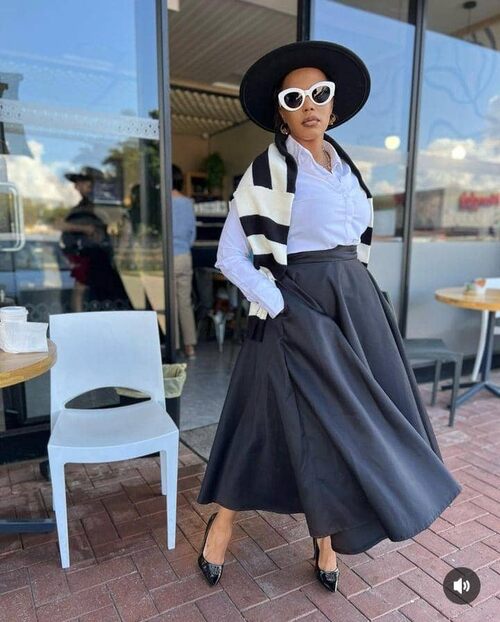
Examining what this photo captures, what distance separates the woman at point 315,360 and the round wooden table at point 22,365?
2.04 ft

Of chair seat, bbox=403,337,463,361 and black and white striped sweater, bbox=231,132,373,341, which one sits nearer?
black and white striped sweater, bbox=231,132,373,341

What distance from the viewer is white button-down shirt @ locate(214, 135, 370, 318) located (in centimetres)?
139

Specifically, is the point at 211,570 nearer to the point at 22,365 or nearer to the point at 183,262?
the point at 22,365

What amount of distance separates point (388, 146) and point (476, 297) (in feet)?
4.18

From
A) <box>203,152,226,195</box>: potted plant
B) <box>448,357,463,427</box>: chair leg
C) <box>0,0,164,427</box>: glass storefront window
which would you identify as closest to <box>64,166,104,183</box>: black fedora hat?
<box>0,0,164,427</box>: glass storefront window

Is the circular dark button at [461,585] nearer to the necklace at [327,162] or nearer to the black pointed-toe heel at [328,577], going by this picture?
the black pointed-toe heel at [328,577]

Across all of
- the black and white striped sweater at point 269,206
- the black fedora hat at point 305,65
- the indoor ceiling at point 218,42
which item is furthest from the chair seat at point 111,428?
the indoor ceiling at point 218,42

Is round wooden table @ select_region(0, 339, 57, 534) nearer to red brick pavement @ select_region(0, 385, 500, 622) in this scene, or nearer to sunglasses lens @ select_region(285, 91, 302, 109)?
red brick pavement @ select_region(0, 385, 500, 622)

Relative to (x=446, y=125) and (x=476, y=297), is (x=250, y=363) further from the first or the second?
(x=446, y=125)

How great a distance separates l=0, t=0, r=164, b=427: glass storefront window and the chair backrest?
0.73 m

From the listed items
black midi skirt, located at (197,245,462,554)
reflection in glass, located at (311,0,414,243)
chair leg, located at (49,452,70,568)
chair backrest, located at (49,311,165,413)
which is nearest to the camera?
black midi skirt, located at (197,245,462,554)

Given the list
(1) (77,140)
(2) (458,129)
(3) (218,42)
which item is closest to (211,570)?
(1) (77,140)

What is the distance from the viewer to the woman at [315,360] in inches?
53.6

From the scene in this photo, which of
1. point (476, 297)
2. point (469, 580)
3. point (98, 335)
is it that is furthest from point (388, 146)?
point (469, 580)
